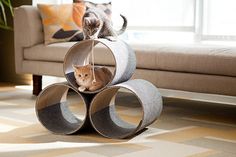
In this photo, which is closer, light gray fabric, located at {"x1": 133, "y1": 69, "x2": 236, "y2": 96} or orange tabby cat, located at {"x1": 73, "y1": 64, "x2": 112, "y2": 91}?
orange tabby cat, located at {"x1": 73, "y1": 64, "x2": 112, "y2": 91}

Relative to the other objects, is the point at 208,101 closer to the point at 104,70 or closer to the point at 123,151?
the point at 104,70

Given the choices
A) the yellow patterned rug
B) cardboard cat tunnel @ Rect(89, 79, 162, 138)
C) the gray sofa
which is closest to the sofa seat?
the gray sofa

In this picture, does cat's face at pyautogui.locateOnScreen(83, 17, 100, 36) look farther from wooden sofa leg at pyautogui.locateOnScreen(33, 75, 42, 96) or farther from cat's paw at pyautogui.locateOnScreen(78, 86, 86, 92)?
wooden sofa leg at pyautogui.locateOnScreen(33, 75, 42, 96)

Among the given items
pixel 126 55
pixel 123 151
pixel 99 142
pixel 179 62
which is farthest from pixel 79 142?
pixel 179 62

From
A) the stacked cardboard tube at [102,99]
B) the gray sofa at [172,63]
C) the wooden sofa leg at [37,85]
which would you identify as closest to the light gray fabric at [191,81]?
the gray sofa at [172,63]

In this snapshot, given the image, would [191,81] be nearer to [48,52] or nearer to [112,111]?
[112,111]

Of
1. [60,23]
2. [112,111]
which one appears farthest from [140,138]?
[60,23]

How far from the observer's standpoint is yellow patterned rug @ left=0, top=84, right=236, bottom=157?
221 centimetres

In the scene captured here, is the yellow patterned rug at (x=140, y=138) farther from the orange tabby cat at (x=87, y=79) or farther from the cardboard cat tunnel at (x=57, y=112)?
the orange tabby cat at (x=87, y=79)

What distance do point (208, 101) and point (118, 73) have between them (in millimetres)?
1496

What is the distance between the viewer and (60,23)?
3.86m

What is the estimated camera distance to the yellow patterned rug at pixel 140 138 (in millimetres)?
2205

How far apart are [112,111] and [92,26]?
505mm

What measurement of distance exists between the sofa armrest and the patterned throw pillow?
0.26ft
